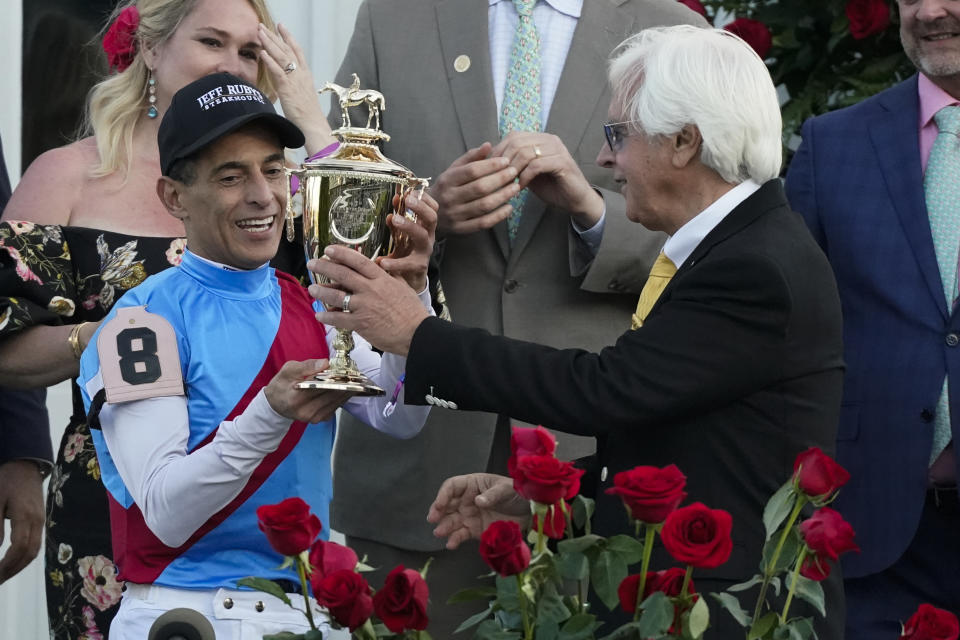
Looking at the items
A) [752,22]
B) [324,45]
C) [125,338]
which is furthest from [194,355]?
[324,45]

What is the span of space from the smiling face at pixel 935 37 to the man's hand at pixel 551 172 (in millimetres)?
738

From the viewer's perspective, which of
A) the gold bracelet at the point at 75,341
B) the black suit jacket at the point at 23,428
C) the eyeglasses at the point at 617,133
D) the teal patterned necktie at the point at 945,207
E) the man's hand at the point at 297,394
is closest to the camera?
the man's hand at the point at 297,394

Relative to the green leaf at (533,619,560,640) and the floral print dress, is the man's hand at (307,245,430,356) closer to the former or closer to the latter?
the floral print dress

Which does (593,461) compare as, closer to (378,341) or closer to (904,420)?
(378,341)

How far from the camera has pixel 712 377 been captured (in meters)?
2.17

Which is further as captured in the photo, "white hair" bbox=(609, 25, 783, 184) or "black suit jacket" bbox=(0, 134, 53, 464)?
"black suit jacket" bbox=(0, 134, 53, 464)

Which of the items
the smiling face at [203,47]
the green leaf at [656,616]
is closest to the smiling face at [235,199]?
the smiling face at [203,47]

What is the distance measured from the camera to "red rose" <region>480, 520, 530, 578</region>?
1493mm

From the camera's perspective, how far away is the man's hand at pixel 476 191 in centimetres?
275

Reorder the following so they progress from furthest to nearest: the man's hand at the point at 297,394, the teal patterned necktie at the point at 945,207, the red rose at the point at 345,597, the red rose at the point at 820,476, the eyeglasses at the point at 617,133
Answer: the teal patterned necktie at the point at 945,207 → the eyeglasses at the point at 617,133 → the man's hand at the point at 297,394 → the red rose at the point at 820,476 → the red rose at the point at 345,597

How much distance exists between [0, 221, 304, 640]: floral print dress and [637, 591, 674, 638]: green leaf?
56.5 inches

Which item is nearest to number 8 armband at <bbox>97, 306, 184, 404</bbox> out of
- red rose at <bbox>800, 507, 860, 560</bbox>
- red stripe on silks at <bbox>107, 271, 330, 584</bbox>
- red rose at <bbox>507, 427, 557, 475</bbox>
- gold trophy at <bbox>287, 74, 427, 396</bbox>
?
red stripe on silks at <bbox>107, 271, 330, 584</bbox>

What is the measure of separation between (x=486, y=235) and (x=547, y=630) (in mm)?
1596

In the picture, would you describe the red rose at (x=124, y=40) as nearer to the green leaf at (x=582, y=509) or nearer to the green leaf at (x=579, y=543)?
the green leaf at (x=582, y=509)
